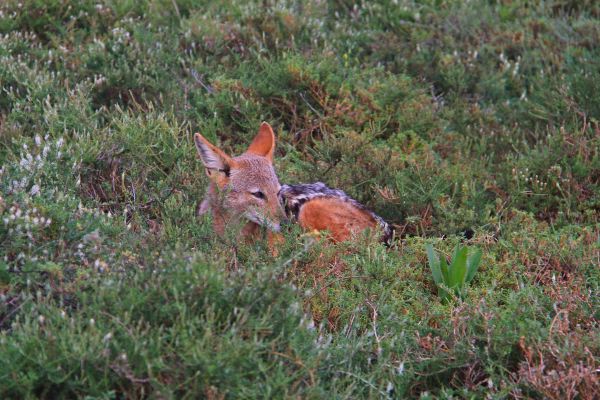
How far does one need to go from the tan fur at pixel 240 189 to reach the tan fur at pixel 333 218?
24 centimetres

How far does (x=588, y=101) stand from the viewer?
8.95 m

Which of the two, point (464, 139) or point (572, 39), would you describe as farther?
point (572, 39)

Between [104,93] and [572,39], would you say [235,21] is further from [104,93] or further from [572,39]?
[572,39]

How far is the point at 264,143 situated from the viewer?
784 centimetres

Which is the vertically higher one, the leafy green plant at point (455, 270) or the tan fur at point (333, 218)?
the leafy green plant at point (455, 270)

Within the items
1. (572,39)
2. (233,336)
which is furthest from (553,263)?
(572,39)

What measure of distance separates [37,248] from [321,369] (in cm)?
187

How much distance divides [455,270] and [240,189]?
2.06 meters

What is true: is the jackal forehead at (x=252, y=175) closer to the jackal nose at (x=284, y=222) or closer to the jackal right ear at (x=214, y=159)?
the jackal right ear at (x=214, y=159)

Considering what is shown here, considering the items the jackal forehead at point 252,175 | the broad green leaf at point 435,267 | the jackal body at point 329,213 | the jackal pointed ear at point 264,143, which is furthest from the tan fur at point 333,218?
the broad green leaf at point 435,267

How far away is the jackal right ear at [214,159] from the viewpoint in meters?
7.19

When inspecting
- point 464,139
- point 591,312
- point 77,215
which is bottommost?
point 464,139

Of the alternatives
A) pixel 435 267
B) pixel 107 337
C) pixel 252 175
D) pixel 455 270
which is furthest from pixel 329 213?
pixel 107 337

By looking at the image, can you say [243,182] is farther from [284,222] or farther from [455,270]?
[455,270]
